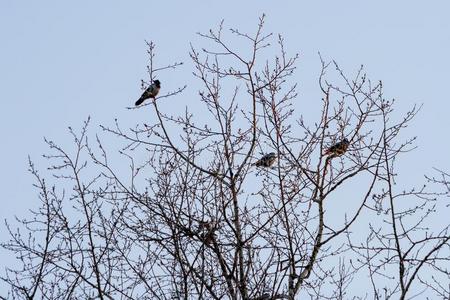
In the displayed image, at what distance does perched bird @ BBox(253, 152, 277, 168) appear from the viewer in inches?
361

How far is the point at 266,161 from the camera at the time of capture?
941 cm

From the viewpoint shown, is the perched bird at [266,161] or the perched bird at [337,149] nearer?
the perched bird at [337,149]

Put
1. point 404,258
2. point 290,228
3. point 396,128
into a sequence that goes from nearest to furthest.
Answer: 1. point 404,258
2. point 290,228
3. point 396,128

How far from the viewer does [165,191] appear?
8875mm

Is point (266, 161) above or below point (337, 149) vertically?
above

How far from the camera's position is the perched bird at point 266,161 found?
9180 mm

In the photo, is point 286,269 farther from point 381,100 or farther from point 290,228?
point 381,100

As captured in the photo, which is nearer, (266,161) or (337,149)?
(337,149)

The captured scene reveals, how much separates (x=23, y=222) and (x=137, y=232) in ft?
5.47

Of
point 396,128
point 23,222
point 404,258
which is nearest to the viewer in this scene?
point 404,258

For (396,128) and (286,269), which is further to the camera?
(396,128)

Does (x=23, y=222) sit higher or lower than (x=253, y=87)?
lower

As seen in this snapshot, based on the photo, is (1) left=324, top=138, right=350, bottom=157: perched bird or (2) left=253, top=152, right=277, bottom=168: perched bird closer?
(1) left=324, top=138, right=350, bottom=157: perched bird

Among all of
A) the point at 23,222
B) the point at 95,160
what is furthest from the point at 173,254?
the point at 23,222
